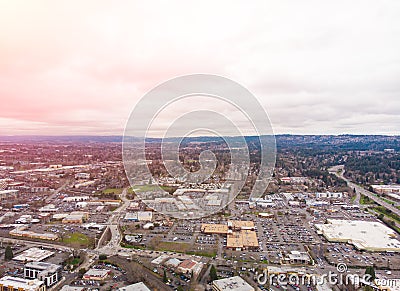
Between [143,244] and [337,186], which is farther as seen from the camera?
[337,186]

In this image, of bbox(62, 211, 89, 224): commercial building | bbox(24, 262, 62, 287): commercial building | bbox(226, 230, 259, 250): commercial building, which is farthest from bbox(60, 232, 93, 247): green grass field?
bbox(226, 230, 259, 250): commercial building

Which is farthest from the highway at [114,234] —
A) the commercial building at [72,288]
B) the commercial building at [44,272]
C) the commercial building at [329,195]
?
the commercial building at [329,195]

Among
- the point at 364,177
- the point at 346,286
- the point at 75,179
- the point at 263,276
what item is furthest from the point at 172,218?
the point at 364,177

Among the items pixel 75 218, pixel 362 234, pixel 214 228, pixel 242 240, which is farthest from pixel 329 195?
pixel 75 218

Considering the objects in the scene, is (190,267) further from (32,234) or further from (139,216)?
(32,234)

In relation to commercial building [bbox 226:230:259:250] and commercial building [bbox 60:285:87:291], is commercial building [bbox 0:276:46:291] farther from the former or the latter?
commercial building [bbox 226:230:259:250]

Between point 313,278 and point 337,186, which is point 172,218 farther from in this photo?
point 337,186
